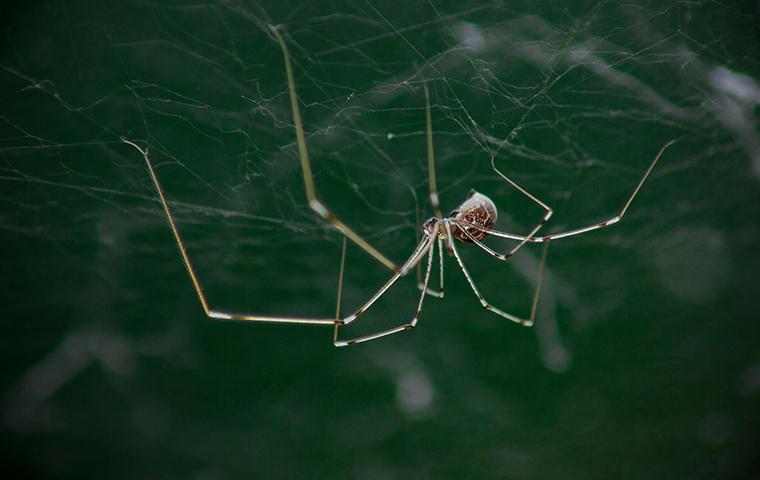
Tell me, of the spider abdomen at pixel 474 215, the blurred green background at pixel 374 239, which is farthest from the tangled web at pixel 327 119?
the spider abdomen at pixel 474 215

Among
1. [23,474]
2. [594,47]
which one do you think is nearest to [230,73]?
[594,47]

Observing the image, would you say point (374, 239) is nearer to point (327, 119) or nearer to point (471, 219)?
point (327, 119)

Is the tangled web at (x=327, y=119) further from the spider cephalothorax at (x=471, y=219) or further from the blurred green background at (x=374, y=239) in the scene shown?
the spider cephalothorax at (x=471, y=219)

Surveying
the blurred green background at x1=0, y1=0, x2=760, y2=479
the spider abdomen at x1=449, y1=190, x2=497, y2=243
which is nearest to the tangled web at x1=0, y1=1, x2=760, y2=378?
the blurred green background at x1=0, y1=0, x2=760, y2=479

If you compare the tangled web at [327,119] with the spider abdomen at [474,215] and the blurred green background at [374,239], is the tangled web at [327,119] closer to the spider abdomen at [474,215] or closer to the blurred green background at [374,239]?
the blurred green background at [374,239]

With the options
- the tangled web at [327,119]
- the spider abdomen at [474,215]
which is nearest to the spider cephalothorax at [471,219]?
the spider abdomen at [474,215]

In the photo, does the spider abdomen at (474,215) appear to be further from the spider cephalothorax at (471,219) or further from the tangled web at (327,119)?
the tangled web at (327,119)

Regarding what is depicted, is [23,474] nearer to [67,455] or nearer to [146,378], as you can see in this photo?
[67,455]

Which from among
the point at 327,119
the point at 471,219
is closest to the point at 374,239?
the point at 327,119

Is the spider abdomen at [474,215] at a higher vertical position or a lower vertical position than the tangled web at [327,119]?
lower
